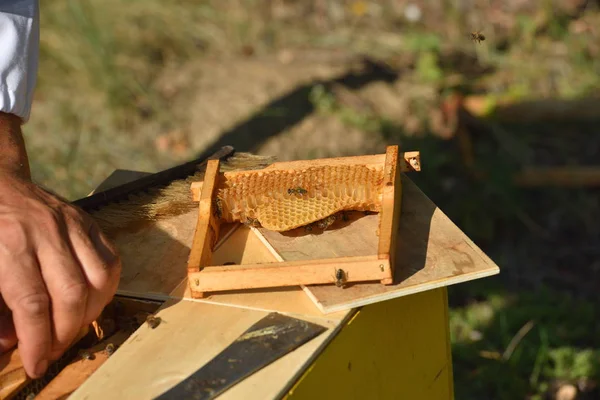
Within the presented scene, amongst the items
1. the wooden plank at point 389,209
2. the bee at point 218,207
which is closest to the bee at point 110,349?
the bee at point 218,207

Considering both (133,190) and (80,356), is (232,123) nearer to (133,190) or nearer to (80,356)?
(133,190)

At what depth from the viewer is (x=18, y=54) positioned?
2379mm

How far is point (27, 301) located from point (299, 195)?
0.76 metres

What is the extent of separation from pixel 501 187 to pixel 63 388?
130 inches

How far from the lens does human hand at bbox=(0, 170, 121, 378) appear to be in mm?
1721

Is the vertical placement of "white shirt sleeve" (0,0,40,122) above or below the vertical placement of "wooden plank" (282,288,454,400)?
above

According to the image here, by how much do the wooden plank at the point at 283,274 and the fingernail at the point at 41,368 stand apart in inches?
15.0

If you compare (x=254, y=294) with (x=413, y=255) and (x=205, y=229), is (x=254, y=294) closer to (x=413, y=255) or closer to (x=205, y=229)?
(x=205, y=229)

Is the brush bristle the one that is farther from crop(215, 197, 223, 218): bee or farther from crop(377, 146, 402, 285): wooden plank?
crop(377, 146, 402, 285): wooden plank

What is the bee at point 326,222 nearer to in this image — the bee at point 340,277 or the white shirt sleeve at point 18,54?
the bee at point 340,277

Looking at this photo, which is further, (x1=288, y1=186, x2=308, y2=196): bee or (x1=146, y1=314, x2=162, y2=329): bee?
(x1=288, y1=186, x2=308, y2=196): bee

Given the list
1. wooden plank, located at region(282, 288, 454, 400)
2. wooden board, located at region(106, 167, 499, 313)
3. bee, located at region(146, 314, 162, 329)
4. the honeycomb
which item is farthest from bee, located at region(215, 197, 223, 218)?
wooden plank, located at region(282, 288, 454, 400)

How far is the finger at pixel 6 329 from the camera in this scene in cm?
188

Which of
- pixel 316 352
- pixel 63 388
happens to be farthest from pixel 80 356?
pixel 316 352
